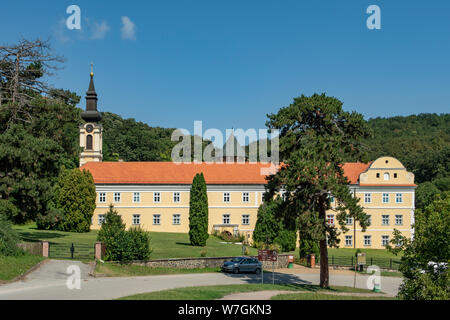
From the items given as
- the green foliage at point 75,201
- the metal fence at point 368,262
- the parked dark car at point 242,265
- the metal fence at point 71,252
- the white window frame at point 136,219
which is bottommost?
the metal fence at point 368,262

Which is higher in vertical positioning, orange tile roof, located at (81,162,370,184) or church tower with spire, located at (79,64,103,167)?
church tower with spire, located at (79,64,103,167)

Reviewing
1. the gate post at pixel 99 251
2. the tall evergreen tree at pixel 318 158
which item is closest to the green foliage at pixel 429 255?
the tall evergreen tree at pixel 318 158

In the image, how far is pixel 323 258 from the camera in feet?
88.0

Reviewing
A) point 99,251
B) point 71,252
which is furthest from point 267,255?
point 71,252

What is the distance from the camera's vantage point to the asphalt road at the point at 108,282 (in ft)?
60.8

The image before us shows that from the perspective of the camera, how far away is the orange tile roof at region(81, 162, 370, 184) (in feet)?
177

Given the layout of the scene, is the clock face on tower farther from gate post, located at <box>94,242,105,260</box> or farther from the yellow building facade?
gate post, located at <box>94,242,105,260</box>

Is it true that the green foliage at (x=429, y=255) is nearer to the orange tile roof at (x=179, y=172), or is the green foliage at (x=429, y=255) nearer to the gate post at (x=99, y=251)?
the gate post at (x=99, y=251)

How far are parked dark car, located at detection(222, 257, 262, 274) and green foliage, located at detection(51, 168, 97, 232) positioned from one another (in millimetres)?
21955

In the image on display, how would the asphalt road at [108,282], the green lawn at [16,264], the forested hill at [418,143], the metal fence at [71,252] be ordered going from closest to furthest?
the asphalt road at [108,282], the green lawn at [16,264], the metal fence at [71,252], the forested hill at [418,143]

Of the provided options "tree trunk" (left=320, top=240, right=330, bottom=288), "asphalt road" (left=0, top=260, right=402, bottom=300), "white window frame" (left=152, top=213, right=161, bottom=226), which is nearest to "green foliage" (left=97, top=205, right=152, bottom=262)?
"asphalt road" (left=0, top=260, right=402, bottom=300)

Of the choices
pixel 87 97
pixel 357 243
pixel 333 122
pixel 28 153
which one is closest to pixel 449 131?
pixel 357 243

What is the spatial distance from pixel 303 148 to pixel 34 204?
18059 mm

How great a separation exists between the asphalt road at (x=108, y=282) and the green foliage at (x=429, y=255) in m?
9.48
